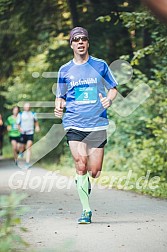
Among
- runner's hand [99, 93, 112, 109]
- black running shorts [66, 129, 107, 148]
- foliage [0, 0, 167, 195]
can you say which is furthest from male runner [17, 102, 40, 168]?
runner's hand [99, 93, 112, 109]

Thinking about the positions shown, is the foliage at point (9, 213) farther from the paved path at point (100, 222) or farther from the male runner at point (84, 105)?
the male runner at point (84, 105)

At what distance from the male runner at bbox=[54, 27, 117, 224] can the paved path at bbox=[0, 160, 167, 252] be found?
1.60 feet

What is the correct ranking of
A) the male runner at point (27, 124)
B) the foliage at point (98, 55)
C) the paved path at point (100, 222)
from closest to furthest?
1. the paved path at point (100, 222)
2. the foliage at point (98, 55)
3. the male runner at point (27, 124)

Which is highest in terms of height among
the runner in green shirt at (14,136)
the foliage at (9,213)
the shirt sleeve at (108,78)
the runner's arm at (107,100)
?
the foliage at (9,213)

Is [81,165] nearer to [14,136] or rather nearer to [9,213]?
[9,213]

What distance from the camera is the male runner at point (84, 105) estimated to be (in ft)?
23.3

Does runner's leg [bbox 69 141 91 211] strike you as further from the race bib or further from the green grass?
the green grass

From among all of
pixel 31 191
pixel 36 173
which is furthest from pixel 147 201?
pixel 36 173

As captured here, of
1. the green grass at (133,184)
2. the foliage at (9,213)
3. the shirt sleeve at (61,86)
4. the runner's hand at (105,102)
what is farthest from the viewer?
the green grass at (133,184)

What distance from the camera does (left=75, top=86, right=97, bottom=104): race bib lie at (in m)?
7.11

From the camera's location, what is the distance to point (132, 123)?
16.6m

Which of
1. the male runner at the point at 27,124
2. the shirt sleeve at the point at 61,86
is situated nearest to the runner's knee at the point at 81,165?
the shirt sleeve at the point at 61,86

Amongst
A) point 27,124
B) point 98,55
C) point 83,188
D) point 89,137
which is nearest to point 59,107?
point 89,137

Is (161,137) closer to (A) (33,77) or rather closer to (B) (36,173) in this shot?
(B) (36,173)
